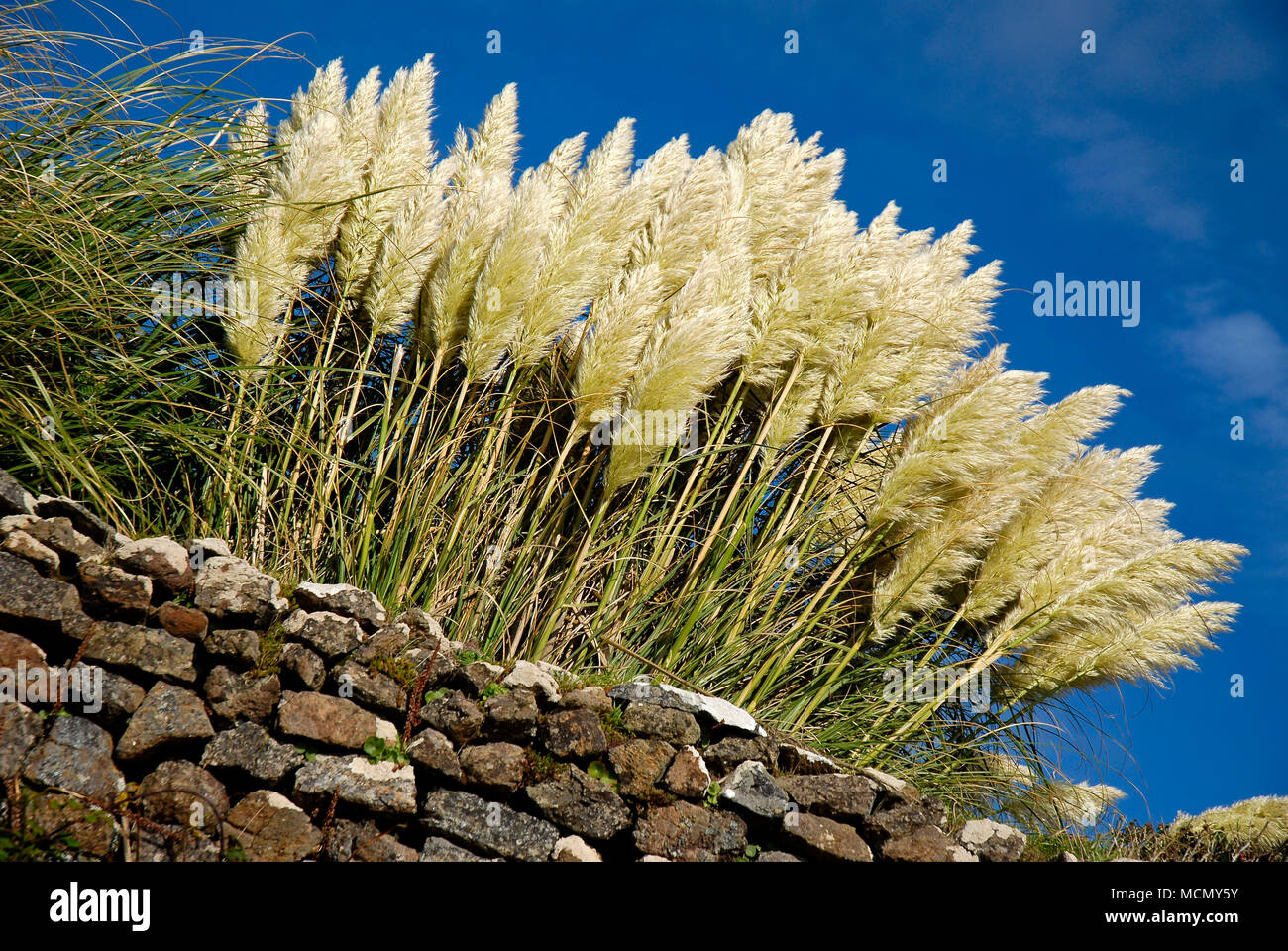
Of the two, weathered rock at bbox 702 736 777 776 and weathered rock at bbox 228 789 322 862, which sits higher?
weathered rock at bbox 702 736 777 776

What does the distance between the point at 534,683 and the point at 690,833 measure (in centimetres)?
74

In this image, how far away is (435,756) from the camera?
3043mm

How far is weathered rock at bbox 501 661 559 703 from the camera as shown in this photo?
3238 millimetres

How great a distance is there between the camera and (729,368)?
4516 millimetres

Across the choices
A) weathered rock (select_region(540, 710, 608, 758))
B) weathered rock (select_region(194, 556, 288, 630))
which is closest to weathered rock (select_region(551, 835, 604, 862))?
weathered rock (select_region(540, 710, 608, 758))

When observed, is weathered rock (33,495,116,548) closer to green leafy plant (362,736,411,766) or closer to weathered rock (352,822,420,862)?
green leafy plant (362,736,411,766)

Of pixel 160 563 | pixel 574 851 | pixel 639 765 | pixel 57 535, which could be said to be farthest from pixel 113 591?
pixel 639 765

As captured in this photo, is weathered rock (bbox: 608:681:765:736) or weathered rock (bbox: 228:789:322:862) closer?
weathered rock (bbox: 228:789:322:862)

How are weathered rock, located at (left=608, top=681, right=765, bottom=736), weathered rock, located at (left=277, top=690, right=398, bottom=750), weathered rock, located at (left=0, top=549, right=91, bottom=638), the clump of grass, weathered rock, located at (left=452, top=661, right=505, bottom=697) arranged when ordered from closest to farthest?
weathered rock, located at (left=0, top=549, right=91, bottom=638), weathered rock, located at (left=277, top=690, right=398, bottom=750), weathered rock, located at (left=452, top=661, right=505, bottom=697), weathered rock, located at (left=608, top=681, right=765, bottom=736), the clump of grass

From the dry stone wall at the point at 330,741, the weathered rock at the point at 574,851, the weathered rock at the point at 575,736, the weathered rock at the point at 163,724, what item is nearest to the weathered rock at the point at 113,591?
the dry stone wall at the point at 330,741

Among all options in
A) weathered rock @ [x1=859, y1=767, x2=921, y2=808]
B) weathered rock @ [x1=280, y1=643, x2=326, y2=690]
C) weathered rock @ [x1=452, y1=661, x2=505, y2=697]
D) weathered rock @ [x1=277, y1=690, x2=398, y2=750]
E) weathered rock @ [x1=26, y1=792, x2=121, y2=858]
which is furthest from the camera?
weathered rock @ [x1=859, y1=767, x2=921, y2=808]

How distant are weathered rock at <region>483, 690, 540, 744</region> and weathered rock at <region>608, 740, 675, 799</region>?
0.30 meters

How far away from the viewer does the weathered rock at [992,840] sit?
3.35 m
